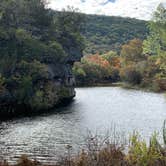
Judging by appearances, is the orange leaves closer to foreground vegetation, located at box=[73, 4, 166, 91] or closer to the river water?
foreground vegetation, located at box=[73, 4, 166, 91]

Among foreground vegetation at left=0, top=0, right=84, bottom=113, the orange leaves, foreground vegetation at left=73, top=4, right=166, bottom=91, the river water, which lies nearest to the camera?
the river water

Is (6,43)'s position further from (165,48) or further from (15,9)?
(165,48)

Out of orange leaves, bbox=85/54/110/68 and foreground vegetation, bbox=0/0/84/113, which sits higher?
foreground vegetation, bbox=0/0/84/113

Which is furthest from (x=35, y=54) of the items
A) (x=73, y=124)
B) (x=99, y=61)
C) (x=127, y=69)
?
(x=99, y=61)

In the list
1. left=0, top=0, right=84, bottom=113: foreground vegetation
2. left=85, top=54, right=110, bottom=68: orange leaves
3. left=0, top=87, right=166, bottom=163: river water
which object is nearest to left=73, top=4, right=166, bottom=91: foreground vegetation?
left=85, top=54, right=110, bottom=68: orange leaves

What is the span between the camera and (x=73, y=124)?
64625 millimetres

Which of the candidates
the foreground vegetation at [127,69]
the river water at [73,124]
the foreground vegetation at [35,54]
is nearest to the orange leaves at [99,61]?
the foreground vegetation at [127,69]

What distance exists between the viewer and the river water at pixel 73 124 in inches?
1882

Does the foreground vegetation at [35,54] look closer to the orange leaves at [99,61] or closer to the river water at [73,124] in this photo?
the river water at [73,124]

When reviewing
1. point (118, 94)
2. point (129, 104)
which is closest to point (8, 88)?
point (129, 104)

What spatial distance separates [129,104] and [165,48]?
1716 inches

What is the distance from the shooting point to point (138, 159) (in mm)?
25891

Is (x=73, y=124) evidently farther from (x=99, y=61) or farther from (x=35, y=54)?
(x=99, y=61)

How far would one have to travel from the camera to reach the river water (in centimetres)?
4781
